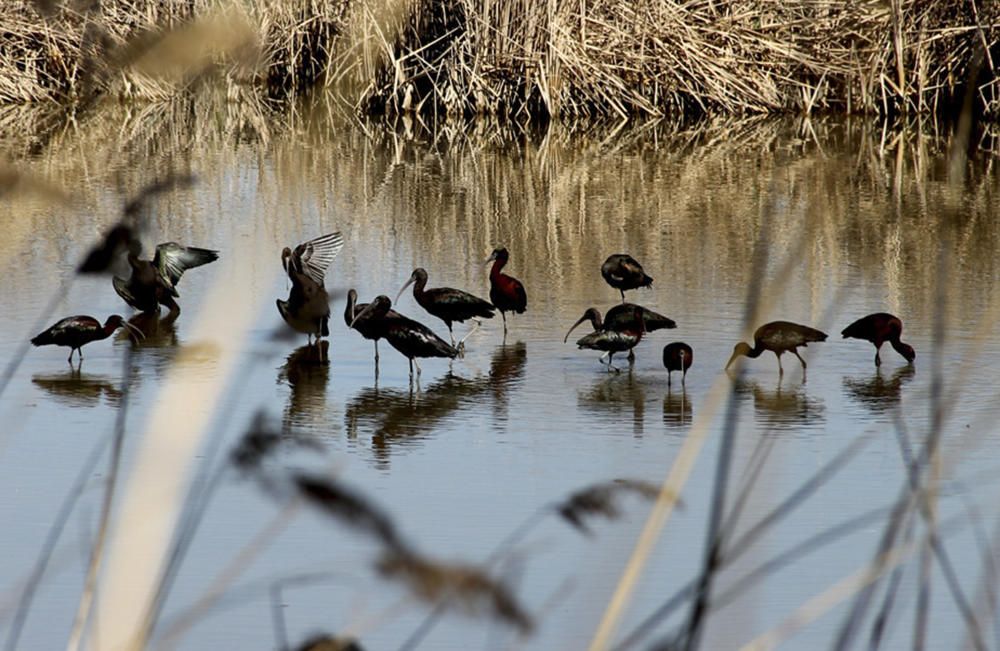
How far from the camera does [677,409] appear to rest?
20.7 ft

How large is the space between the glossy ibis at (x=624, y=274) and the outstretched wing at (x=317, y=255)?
4.70 feet

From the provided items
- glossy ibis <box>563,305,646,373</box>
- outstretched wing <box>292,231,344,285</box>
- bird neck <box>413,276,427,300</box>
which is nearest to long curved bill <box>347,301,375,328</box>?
bird neck <box>413,276,427,300</box>

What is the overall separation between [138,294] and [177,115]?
36.8 feet

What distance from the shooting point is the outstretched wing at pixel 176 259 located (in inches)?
336

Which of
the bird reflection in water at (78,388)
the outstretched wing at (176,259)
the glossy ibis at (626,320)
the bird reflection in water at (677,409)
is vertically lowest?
the bird reflection in water at (677,409)

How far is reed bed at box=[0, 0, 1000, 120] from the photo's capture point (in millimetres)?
17125

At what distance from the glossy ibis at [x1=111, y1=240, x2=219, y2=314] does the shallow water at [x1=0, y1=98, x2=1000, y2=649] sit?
165 mm

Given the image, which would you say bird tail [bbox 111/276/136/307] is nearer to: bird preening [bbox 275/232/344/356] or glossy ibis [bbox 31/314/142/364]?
bird preening [bbox 275/232/344/356]

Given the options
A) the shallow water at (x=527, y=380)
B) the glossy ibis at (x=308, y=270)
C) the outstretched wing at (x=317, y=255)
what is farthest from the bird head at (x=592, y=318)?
the outstretched wing at (x=317, y=255)

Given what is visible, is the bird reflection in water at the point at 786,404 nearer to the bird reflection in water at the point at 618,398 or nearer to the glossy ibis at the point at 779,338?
the glossy ibis at the point at 779,338

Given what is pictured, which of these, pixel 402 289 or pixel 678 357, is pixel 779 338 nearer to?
pixel 678 357

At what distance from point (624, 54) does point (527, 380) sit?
11.0 metres

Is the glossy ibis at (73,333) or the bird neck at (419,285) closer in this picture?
the glossy ibis at (73,333)

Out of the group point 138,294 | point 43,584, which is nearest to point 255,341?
point 138,294
